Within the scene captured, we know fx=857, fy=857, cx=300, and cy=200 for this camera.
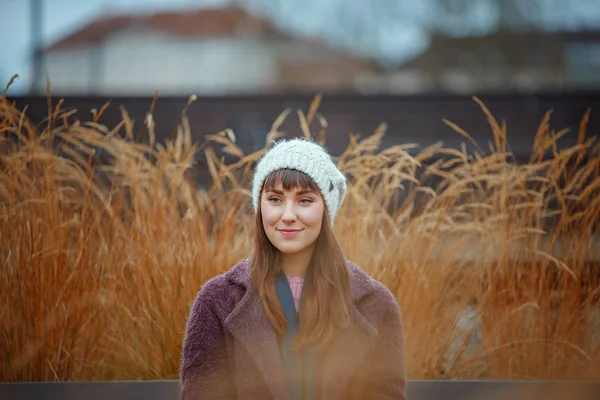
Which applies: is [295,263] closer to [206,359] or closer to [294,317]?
[294,317]

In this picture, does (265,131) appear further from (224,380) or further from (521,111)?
(224,380)

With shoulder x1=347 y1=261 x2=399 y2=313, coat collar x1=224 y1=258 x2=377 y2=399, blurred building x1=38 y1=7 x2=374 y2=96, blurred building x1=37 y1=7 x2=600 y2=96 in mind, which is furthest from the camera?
blurred building x1=38 y1=7 x2=374 y2=96

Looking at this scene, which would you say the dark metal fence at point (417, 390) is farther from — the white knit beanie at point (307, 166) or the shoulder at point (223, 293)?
the white knit beanie at point (307, 166)

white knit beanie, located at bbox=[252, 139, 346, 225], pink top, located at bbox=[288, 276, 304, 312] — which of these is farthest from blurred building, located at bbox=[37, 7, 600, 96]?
pink top, located at bbox=[288, 276, 304, 312]

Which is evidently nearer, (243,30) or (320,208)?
(320,208)

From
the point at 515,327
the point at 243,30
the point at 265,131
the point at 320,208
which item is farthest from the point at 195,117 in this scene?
the point at 243,30

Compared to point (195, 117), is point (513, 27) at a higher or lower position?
higher

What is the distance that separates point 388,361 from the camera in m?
1.90

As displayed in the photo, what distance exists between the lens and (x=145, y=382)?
2719mm

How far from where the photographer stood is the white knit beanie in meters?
1.89

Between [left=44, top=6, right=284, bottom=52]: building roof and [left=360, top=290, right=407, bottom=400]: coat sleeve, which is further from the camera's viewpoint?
[left=44, top=6, right=284, bottom=52]: building roof

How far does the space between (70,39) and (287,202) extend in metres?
29.2

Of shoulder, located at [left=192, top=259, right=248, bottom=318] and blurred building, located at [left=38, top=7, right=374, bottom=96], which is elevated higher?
blurred building, located at [left=38, top=7, right=374, bottom=96]

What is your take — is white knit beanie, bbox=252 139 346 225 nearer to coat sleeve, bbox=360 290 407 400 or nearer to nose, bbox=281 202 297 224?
nose, bbox=281 202 297 224
